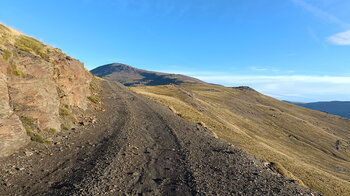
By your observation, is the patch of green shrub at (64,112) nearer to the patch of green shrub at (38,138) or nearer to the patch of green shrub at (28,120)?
the patch of green shrub at (28,120)

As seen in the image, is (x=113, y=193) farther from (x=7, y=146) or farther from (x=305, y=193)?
(x=305, y=193)

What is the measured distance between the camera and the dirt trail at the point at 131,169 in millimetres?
8680

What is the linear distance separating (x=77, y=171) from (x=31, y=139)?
492 cm

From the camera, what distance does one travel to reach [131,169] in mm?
10820

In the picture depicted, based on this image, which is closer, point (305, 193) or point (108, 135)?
point (305, 193)

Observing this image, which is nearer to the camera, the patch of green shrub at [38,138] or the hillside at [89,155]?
the hillside at [89,155]

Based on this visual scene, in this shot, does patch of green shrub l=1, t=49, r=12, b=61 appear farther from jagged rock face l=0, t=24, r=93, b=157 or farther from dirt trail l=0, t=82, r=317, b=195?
dirt trail l=0, t=82, r=317, b=195

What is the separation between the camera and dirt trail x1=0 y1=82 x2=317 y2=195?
8.68 metres

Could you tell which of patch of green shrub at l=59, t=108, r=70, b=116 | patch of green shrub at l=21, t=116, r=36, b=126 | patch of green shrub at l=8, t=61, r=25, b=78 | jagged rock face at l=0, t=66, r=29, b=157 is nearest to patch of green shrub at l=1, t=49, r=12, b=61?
patch of green shrub at l=8, t=61, r=25, b=78

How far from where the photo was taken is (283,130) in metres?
97.6

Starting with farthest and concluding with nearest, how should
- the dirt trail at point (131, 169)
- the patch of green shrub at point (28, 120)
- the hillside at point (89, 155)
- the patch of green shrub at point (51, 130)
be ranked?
the patch of green shrub at point (51, 130)
the patch of green shrub at point (28, 120)
the hillside at point (89, 155)
the dirt trail at point (131, 169)

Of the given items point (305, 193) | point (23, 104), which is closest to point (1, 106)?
point (23, 104)

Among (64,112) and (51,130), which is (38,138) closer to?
(51,130)

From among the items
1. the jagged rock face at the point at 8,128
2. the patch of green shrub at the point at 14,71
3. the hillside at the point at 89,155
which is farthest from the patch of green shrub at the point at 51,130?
the patch of green shrub at the point at 14,71
